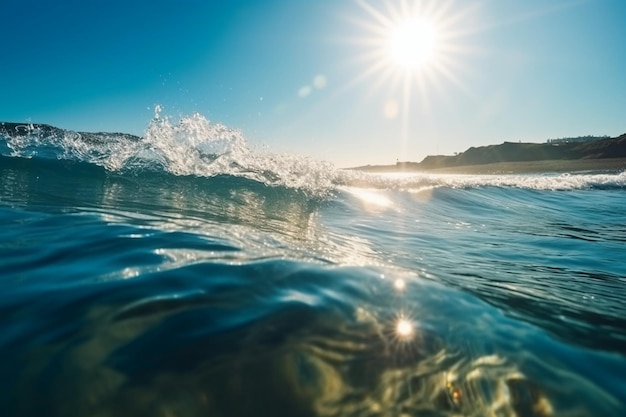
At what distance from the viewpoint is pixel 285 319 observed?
181 cm

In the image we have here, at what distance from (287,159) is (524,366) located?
9.48 m

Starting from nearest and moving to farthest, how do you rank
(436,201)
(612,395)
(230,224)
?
1. (612,395)
2. (230,224)
3. (436,201)

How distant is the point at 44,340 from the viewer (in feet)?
5.17

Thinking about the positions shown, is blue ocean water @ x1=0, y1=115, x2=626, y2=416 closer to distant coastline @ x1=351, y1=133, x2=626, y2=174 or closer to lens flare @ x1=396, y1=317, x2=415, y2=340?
lens flare @ x1=396, y1=317, x2=415, y2=340

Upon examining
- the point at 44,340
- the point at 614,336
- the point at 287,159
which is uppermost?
the point at 287,159

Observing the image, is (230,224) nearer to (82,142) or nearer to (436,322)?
(436,322)

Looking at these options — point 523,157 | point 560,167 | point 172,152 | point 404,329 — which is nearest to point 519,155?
point 523,157

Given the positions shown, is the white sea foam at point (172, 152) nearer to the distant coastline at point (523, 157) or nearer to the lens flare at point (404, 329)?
the lens flare at point (404, 329)

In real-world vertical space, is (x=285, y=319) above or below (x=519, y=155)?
below

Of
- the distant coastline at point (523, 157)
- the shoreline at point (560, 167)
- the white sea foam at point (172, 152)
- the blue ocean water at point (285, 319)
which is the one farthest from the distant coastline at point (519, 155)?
the blue ocean water at point (285, 319)

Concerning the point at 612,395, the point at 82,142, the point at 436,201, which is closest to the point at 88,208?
the point at 612,395

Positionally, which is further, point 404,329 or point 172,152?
point 172,152

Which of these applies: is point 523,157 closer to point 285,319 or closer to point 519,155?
point 519,155

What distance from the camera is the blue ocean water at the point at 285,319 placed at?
138 cm
